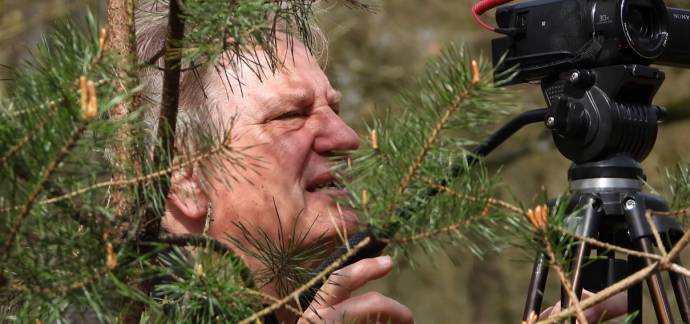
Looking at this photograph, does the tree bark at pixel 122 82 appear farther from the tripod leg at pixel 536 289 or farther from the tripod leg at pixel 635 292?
the tripod leg at pixel 635 292

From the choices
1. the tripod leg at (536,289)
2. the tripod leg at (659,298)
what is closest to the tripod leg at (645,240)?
the tripod leg at (659,298)

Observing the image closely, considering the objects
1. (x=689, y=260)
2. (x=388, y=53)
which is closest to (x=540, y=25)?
(x=689, y=260)

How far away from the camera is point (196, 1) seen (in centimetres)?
112

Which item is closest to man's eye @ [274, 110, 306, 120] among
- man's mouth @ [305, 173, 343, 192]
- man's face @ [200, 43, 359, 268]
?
man's face @ [200, 43, 359, 268]

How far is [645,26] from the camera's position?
1707mm

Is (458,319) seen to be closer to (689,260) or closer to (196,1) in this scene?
(689,260)

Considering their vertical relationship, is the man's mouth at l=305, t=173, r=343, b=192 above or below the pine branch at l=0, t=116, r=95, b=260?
below

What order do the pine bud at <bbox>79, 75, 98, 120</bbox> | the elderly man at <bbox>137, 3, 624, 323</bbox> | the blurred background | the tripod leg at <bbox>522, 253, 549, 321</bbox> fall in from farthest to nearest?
the blurred background < the elderly man at <bbox>137, 3, 624, 323</bbox> < the tripod leg at <bbox>522, 253, 549, 321</bbox> < the pine bud at <bbox>79, 75, 98, 120</bbox>

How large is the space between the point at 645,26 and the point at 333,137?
2.14 ft

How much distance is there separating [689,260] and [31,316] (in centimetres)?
510

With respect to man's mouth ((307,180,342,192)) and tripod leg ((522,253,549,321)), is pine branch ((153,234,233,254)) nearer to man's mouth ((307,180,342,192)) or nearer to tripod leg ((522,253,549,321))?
tripod leg ((522,253,549,321))

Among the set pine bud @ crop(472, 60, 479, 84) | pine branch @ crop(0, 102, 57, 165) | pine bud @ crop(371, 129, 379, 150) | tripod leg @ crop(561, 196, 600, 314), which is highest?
pine bud @ crop(472, 60, 479, 84)

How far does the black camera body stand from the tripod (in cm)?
3

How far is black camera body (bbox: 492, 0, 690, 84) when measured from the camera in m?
1.63
